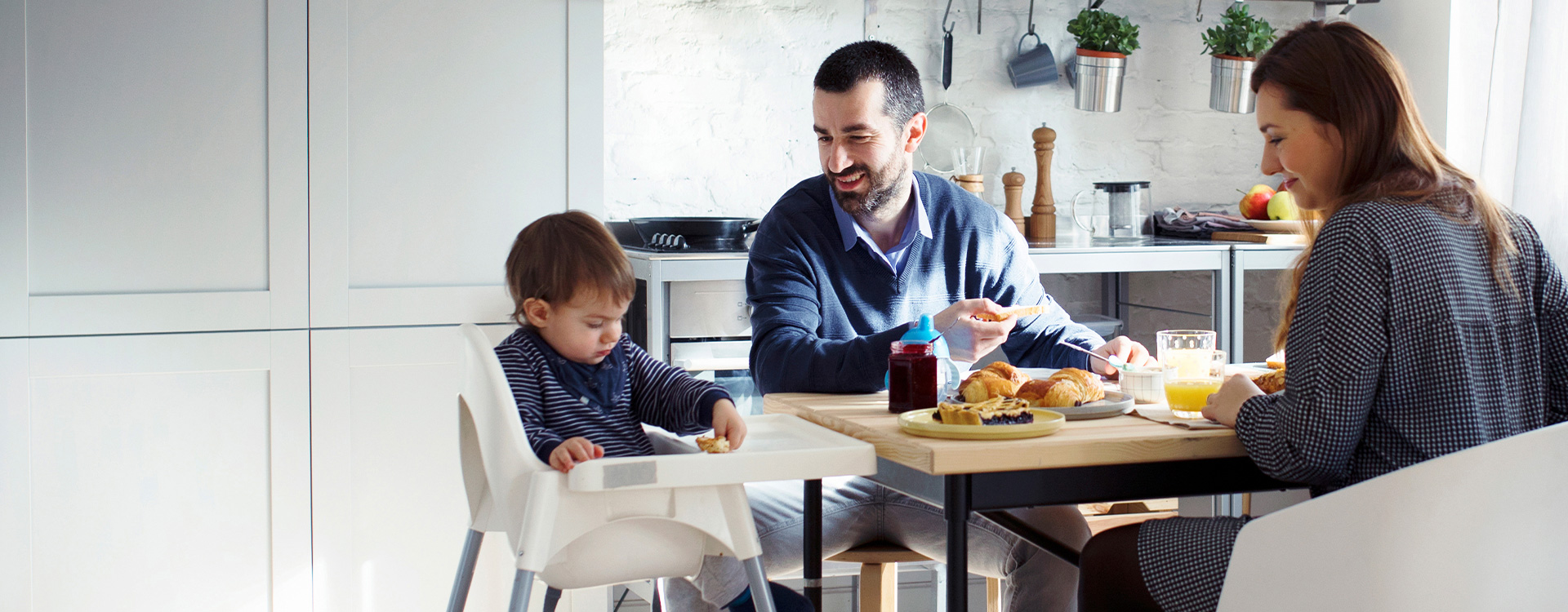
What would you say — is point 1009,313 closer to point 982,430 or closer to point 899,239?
point 982,430

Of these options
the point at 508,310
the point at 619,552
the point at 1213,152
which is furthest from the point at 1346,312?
the point at 1213,152

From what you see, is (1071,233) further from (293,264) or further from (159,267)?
(159,267)

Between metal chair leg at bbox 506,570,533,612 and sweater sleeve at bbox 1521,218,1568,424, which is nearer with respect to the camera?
metal chair leg at bbox 506,570,533,612

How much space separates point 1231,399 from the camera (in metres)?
1.33

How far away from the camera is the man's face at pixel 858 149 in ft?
6.97

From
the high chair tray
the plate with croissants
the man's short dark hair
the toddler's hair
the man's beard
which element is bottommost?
the high chair tray

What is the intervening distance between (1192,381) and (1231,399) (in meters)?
0.08

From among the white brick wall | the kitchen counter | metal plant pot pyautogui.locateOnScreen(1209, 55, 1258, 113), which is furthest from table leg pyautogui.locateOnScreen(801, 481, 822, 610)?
metal plant pot pyautogui.locateOnScreen(1209, 55, 1258, 113)

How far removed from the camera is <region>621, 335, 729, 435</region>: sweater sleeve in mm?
1506

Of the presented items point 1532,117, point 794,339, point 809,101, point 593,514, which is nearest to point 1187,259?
point 1532,117

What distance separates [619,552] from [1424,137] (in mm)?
1044

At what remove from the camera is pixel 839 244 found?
2111mm

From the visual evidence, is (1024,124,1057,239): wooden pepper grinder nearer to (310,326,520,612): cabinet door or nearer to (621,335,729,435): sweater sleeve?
(310,326,520,612): cabinet door

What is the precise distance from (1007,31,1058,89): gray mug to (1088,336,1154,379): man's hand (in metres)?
2.00
